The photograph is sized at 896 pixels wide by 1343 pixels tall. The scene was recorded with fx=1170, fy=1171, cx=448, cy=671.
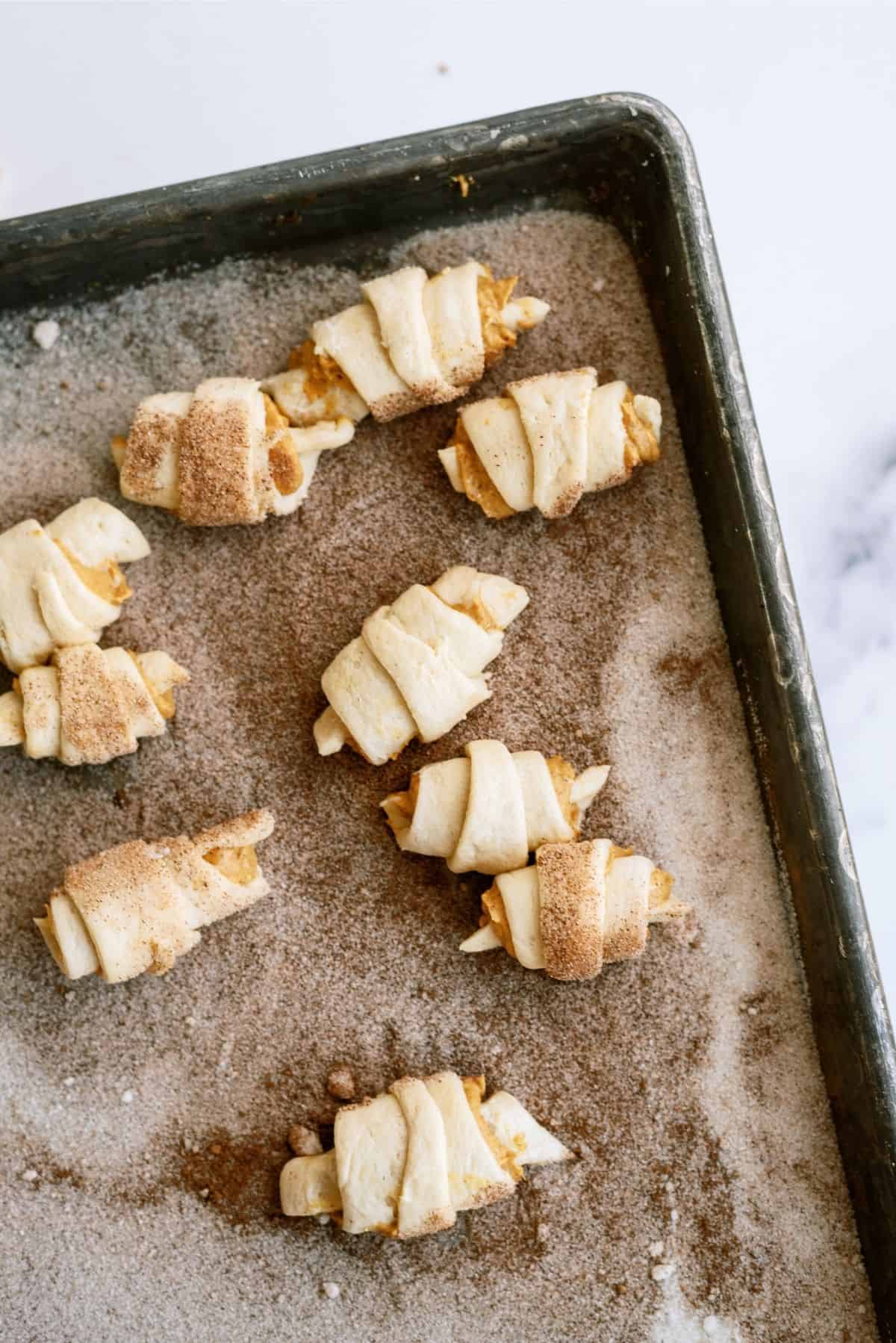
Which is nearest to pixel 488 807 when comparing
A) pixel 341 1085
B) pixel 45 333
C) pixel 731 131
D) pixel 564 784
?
pixel 564 784

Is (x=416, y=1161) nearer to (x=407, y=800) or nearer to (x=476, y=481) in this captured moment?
(x=407, y=800)

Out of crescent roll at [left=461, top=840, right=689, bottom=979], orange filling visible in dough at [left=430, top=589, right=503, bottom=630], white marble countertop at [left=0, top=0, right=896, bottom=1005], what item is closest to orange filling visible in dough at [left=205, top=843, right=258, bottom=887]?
crescent roll at [left=461, top=840, right=689, bottom=979]

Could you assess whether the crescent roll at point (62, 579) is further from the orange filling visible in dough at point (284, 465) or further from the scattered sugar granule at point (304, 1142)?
the scattered sugar granule at point (304, 1142)

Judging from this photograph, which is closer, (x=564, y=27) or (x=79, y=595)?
(x=79, y=595)

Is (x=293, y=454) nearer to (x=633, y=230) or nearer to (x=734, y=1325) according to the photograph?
(x=633, y=230)

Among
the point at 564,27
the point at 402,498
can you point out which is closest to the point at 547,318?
the point at 402,498

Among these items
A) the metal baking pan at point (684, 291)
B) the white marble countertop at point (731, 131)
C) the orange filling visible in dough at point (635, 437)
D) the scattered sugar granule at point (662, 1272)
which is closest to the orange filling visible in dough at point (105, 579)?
the metal baking pan at point (684, 291)
